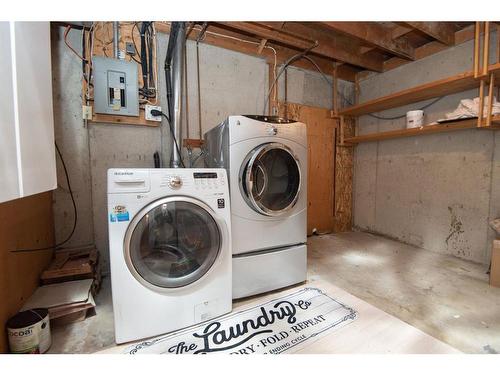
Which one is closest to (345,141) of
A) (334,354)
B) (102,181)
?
(334,354)

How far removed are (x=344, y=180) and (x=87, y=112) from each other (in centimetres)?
307

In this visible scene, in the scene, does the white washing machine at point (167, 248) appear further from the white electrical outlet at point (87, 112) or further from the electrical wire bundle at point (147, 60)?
the electrical wire bundle at point (147, 60)

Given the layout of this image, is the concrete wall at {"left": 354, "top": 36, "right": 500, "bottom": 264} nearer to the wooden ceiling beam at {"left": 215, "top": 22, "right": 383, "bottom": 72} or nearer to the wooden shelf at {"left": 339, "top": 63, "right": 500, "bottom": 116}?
the wooden shelf at {"left": 339, "top": 63, "right": 500, "bottom": 116}

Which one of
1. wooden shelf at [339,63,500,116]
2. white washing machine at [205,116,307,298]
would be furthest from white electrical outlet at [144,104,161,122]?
wooden shelf at [339,63,500,116]

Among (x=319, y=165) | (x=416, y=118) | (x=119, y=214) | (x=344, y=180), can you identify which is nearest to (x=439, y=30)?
(x=416, y=118)

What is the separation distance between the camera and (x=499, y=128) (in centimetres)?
204

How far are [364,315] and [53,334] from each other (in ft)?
5.89

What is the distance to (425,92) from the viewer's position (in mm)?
2312

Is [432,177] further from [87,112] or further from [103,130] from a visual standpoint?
[87,112]

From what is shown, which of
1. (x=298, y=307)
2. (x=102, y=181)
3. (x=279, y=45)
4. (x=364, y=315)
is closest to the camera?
(x=364, y=315)

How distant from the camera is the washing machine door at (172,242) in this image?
1.20 m

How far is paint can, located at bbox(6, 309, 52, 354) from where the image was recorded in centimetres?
108

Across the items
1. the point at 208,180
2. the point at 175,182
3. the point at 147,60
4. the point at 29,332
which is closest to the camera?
the point at 29,332
